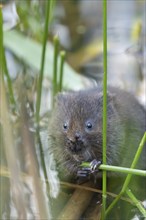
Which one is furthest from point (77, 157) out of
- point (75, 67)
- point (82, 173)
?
point (75, 67)

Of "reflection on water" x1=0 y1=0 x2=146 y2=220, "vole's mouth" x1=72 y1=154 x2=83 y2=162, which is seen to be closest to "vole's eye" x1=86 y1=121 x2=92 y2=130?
"vole's mouth" x1=72 y1=154 x2=83 y2=162

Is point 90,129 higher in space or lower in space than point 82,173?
higher

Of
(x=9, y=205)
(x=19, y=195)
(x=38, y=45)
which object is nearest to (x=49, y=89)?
(x=38, y=45)

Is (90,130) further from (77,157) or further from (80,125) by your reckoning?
(77,157)

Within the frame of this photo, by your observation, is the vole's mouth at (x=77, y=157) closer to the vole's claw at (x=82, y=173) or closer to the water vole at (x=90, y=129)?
the water vole at (x=90, y=129)

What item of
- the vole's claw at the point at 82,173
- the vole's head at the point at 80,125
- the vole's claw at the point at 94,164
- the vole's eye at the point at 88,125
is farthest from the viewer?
the vole's claw at the point at 82,173

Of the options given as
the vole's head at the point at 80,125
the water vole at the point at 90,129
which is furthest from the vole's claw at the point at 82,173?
the vole's head at the point at 80,125

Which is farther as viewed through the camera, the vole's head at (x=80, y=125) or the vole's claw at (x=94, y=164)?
the vole's head at (x=80, y=125)

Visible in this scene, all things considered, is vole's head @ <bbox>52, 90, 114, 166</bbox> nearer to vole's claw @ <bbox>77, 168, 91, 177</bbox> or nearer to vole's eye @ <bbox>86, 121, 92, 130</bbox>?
vole's eye @ <bbox>86, 121, 92, 130</bbox>
